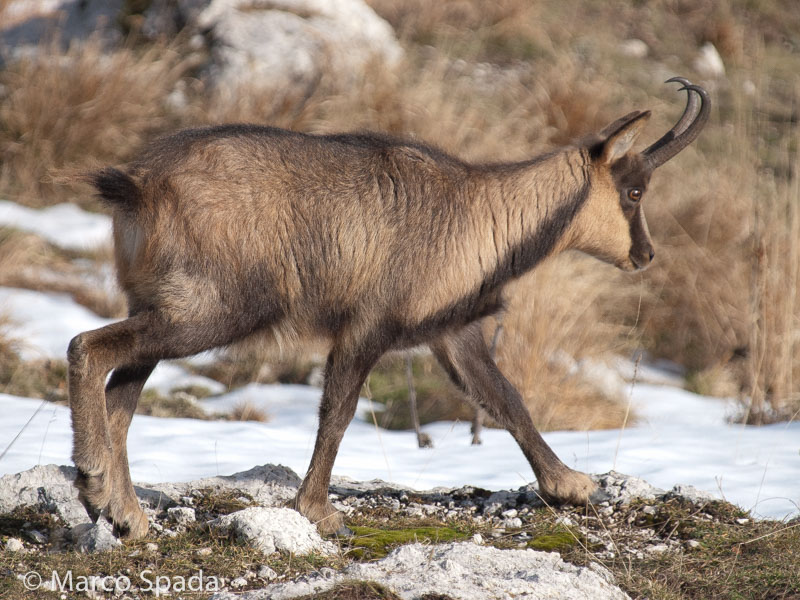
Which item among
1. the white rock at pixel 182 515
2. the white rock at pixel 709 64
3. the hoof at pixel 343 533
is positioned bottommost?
the hoof at pixel 343 533

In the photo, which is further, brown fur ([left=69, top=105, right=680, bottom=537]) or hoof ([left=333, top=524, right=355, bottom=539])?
hoof ([left=333, top=524, right=355, bottom=539])

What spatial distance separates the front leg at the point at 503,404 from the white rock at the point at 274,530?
131 centimetres

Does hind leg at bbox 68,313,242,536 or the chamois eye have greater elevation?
the chamois eye

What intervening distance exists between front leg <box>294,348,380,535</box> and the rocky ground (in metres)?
0.19

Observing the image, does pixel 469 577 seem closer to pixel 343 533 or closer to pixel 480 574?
pixel 480 574

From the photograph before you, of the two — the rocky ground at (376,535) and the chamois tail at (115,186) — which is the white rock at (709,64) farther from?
the chamois tail at (115,186)

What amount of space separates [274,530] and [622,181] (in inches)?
109

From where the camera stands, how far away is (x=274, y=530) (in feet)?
13.4

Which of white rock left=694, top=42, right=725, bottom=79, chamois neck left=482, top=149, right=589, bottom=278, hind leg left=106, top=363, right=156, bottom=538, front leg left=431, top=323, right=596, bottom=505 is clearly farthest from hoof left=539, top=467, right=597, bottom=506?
white rock left=694, top=42, right=725, bottom=79

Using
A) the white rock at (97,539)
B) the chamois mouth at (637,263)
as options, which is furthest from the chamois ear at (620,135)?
the white rock at (97,539)

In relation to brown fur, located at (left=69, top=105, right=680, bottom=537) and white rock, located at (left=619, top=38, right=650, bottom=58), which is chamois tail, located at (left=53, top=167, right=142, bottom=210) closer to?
brown fur, located at (left=69, top=105, right=680, bottom=537)

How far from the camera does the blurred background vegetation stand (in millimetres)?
8820

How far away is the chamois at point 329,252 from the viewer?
4230 millimetres
